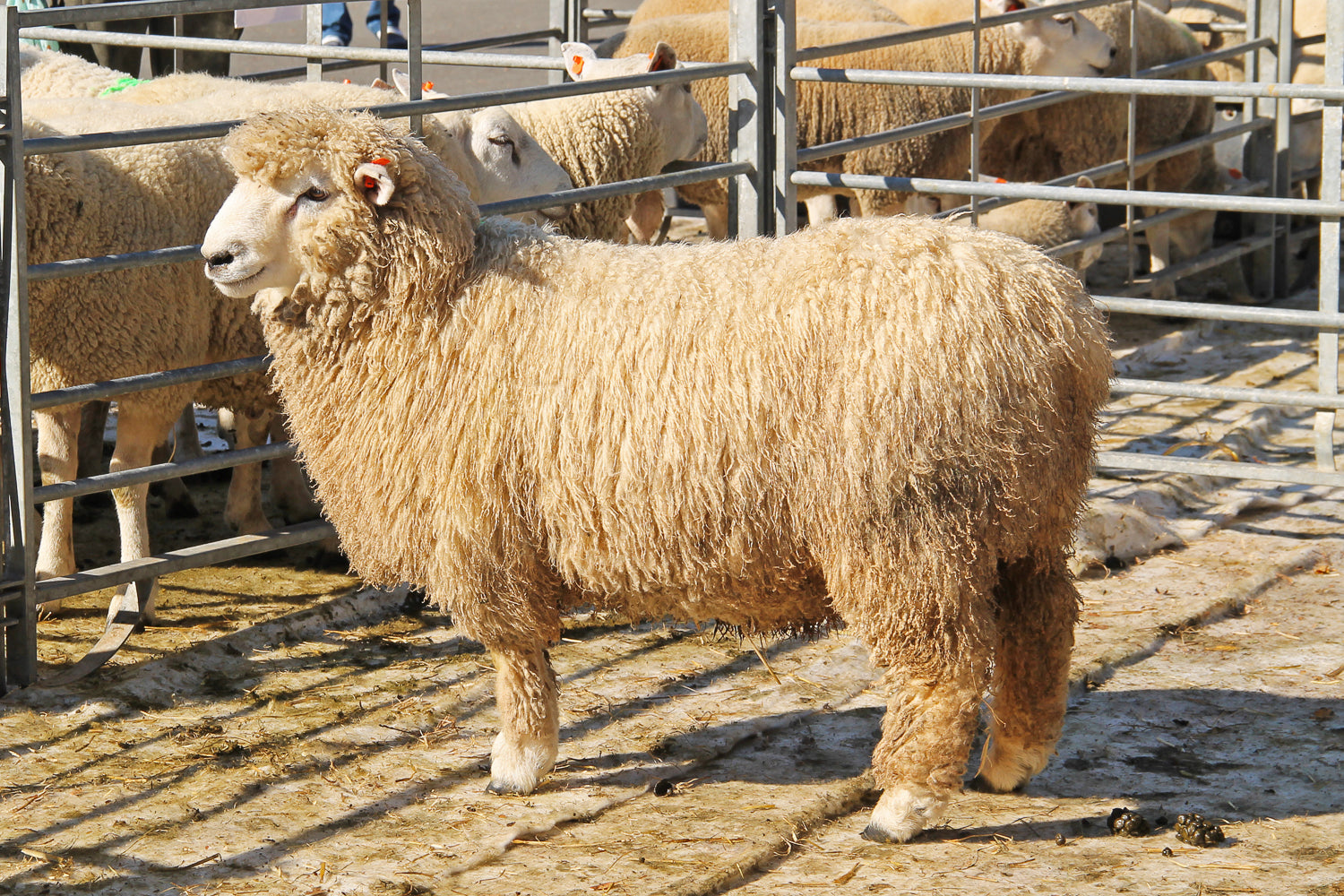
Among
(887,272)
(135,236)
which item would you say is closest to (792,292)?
(887,272)

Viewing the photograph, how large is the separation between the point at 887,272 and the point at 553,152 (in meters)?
3.27

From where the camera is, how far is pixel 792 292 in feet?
10.8

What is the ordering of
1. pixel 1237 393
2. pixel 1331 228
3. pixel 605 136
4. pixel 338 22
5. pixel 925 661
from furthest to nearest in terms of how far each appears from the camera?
pixel 338 22
pixel 605 136
pixel 1331 228
pixel 1237 393
pixel 925 661

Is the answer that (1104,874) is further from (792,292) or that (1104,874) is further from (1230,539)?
(1230,539)

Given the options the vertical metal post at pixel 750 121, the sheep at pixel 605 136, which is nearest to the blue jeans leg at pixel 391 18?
the sheep at pixel 605 136

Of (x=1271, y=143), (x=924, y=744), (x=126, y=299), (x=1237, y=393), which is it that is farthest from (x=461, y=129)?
(x=1271, y=143)

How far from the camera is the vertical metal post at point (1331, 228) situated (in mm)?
5176

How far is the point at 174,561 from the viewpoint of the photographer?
178 inches

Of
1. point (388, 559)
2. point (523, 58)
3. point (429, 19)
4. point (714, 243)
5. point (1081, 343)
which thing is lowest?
point (388, 559)

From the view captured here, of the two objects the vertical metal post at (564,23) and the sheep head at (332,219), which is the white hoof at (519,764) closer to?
the sheep head at (332,219)

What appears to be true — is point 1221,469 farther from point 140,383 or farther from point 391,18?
point 391,18

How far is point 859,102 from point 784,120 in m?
2.36

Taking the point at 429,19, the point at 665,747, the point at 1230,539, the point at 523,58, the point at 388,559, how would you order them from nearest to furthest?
the point at 388,559 → the point at 665,747 → the point at 1230,539 → the point at 523,58 → the point at 429,19

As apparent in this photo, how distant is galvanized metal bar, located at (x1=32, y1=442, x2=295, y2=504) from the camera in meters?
4.16
